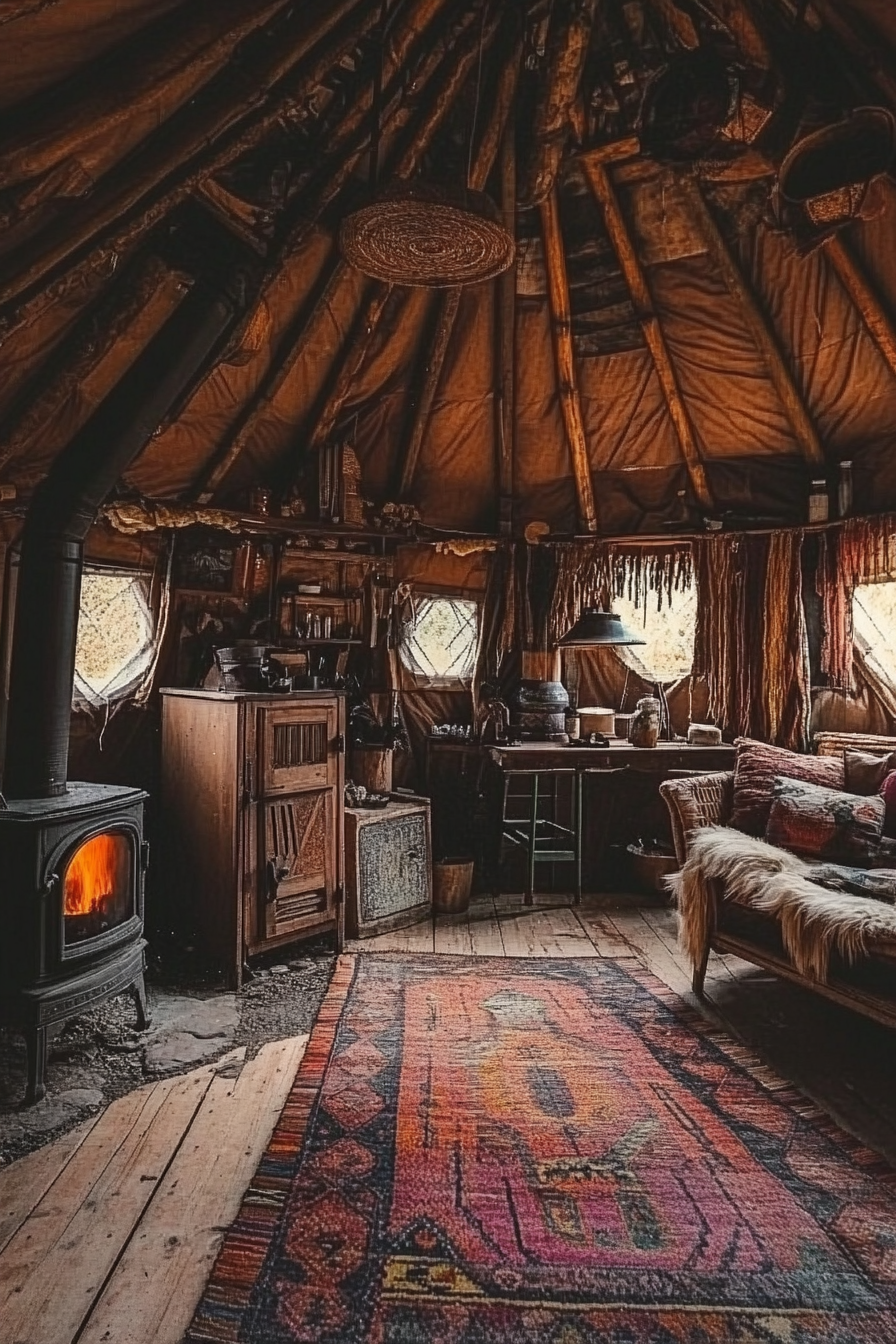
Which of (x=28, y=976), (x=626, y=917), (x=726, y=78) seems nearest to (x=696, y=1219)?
(x=28, y=976)

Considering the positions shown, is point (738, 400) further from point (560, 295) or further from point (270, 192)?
point (270, 192)

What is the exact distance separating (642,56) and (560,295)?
131 centimetres

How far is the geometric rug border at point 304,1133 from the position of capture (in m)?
1.89

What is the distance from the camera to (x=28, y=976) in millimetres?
2842

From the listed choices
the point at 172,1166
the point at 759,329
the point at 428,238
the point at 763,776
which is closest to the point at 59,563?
the point at 428,238

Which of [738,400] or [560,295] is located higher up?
[560,295]

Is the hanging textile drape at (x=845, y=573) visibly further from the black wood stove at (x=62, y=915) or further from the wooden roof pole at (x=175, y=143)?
the black wood stove at (x=62, y=915)

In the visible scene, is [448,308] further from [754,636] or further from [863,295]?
[754,636]

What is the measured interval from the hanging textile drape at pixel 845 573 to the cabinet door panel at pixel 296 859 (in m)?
3.24

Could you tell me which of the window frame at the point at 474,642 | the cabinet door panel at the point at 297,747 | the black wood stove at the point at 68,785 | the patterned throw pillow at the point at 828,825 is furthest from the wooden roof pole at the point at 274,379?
the patterned throw pillow at the point at 828,825

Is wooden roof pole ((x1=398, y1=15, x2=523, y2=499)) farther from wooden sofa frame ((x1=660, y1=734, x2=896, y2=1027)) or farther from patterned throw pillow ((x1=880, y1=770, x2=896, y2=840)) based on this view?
patterned throw pillow ((x1=880, y1=770, x2=896, y2=840))

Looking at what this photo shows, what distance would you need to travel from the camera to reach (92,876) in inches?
126

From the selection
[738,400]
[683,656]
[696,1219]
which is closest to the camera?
[696,1219]

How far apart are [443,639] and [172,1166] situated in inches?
154
